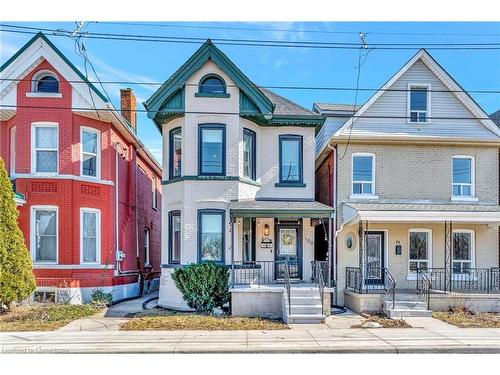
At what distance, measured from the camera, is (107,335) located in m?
9.23

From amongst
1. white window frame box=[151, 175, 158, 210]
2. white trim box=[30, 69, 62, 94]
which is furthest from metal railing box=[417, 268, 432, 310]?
white trim box=[30, 69, 62, 94]

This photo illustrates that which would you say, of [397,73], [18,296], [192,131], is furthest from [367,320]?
[18,296]

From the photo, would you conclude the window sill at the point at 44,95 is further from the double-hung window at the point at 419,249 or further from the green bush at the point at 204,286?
the double-hung window at the point at 419,249

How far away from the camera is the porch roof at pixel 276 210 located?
12312mm

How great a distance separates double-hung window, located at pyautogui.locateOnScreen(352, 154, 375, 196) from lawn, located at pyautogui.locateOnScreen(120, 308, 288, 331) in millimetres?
5989

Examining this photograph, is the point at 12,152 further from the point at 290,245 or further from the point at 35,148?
the point at 290,245

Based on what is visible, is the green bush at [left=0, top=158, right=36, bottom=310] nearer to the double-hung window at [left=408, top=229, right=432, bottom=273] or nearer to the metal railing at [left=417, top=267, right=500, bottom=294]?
the metal railing at [left=417, top=267, right=500, bottom=294]

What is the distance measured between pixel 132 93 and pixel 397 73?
10.7 meters

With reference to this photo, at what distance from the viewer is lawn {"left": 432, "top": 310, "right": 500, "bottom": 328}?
1043cm

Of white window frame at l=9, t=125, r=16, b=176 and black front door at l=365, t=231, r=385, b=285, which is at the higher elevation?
white window frame at l=9, t=125, r=16, b=176

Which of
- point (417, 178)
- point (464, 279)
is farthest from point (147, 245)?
point (464, 279)

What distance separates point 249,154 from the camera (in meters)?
14.0

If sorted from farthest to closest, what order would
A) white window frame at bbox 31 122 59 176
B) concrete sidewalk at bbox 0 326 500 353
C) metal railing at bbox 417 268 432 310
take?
white window frame at bbox 31 122 59 176, metal railing at bbox 417 268 432 310, concrete sidewalk at bbox 0 326 500 353

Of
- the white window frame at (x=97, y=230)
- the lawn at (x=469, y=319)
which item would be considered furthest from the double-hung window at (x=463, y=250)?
the white window frame at (x=97, y=230)
